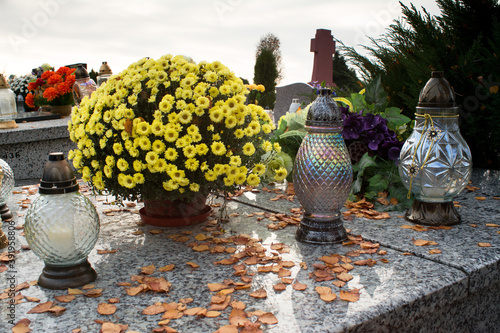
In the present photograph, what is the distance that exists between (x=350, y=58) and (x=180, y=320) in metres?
3.52

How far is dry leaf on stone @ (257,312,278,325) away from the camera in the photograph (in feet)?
4.56

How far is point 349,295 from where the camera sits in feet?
5.14

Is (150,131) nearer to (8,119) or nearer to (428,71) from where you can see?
(428,71)

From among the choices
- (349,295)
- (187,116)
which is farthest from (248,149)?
(349,295)

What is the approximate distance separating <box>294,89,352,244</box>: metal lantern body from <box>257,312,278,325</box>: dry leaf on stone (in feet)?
2.30

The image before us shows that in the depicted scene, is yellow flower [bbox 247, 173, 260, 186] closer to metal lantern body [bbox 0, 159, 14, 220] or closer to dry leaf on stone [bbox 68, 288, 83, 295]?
dry leaf on stone [bbox 68, 288, 83, 295]

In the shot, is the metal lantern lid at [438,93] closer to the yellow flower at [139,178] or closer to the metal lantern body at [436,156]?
the metal lantern body at [436,156]

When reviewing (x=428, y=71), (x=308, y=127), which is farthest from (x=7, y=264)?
(x=428, y=71)

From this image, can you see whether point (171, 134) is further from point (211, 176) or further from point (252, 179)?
point (252, 179)

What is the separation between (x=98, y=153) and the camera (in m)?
2.15

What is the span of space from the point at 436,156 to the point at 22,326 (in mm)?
1929

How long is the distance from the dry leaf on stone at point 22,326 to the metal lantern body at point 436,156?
182cm

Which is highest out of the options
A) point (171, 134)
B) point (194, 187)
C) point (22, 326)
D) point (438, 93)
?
point (438, 93)

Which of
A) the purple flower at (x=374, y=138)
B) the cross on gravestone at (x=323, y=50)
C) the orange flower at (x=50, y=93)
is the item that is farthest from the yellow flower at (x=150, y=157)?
the cross on gravestone at (x=323, y=50)
